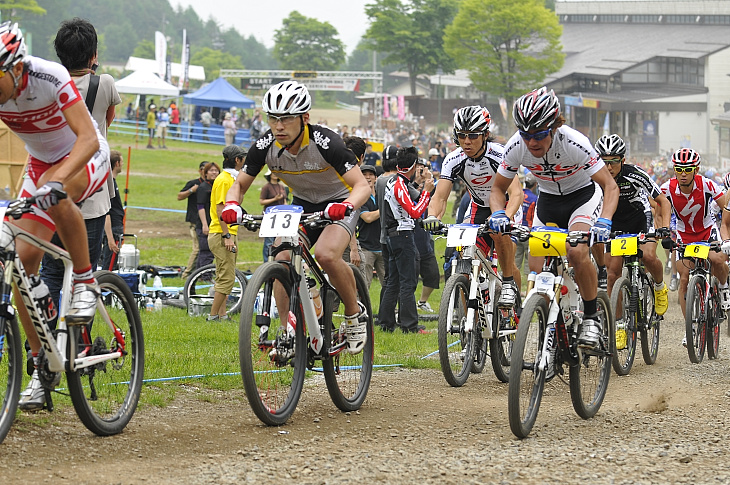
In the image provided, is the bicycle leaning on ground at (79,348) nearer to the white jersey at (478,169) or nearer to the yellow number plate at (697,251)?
the white jersey at (478,169)

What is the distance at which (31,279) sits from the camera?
5.74m

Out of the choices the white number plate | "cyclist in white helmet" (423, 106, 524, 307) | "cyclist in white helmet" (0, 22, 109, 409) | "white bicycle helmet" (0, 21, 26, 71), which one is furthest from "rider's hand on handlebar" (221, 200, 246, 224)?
"cyclist in white helmet" (423, 106, 524, 307)

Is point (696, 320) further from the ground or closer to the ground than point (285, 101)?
closer to the ground

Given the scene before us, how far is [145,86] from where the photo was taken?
5200cm

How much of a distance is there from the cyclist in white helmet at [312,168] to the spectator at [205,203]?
25.1 feet

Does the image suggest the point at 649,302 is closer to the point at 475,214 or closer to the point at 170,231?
the point at 475,214

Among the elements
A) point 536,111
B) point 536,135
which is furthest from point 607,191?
point 536,111

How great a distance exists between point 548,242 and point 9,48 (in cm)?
399

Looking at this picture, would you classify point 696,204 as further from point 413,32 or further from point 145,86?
point 413,32

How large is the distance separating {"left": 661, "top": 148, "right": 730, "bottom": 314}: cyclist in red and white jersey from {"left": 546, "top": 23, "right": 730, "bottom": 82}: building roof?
6862 centimetres

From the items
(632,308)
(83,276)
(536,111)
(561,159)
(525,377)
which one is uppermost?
(536,111)

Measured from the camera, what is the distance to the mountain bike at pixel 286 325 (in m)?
6.47

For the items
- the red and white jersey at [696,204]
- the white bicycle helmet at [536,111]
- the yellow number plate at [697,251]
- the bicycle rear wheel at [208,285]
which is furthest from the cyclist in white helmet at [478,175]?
the bicycle rear wheel at [208,285]

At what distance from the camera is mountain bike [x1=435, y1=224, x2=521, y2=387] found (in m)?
8.79
